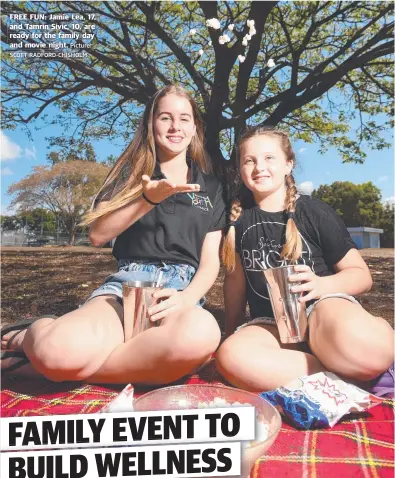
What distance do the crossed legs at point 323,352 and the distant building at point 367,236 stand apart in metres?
2.40

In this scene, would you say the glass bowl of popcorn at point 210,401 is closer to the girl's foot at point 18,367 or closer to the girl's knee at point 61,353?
the girl's knee at point 61,353

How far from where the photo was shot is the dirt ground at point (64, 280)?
261 centimetres

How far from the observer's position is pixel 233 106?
2.52 meters

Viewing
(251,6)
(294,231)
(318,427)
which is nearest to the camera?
(318,427)

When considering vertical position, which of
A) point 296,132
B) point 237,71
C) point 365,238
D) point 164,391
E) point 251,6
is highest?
point 251,6

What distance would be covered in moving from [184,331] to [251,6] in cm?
210

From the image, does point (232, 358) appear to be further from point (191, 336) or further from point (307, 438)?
point (307, 438)

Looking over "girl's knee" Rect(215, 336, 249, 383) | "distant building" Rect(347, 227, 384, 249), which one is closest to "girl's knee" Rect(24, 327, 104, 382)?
"girl's knee" Rect(215, 336, 249, 383)

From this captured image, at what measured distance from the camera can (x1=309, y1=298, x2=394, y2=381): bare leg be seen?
3.33 feet

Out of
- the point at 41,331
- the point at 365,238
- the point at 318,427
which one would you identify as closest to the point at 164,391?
the point at 318,427

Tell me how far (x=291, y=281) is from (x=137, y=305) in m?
0.40

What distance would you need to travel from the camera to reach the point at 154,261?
134 cm

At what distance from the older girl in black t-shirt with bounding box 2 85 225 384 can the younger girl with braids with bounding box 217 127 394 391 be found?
0.10 m

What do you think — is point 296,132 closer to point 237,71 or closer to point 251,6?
point 237,71
